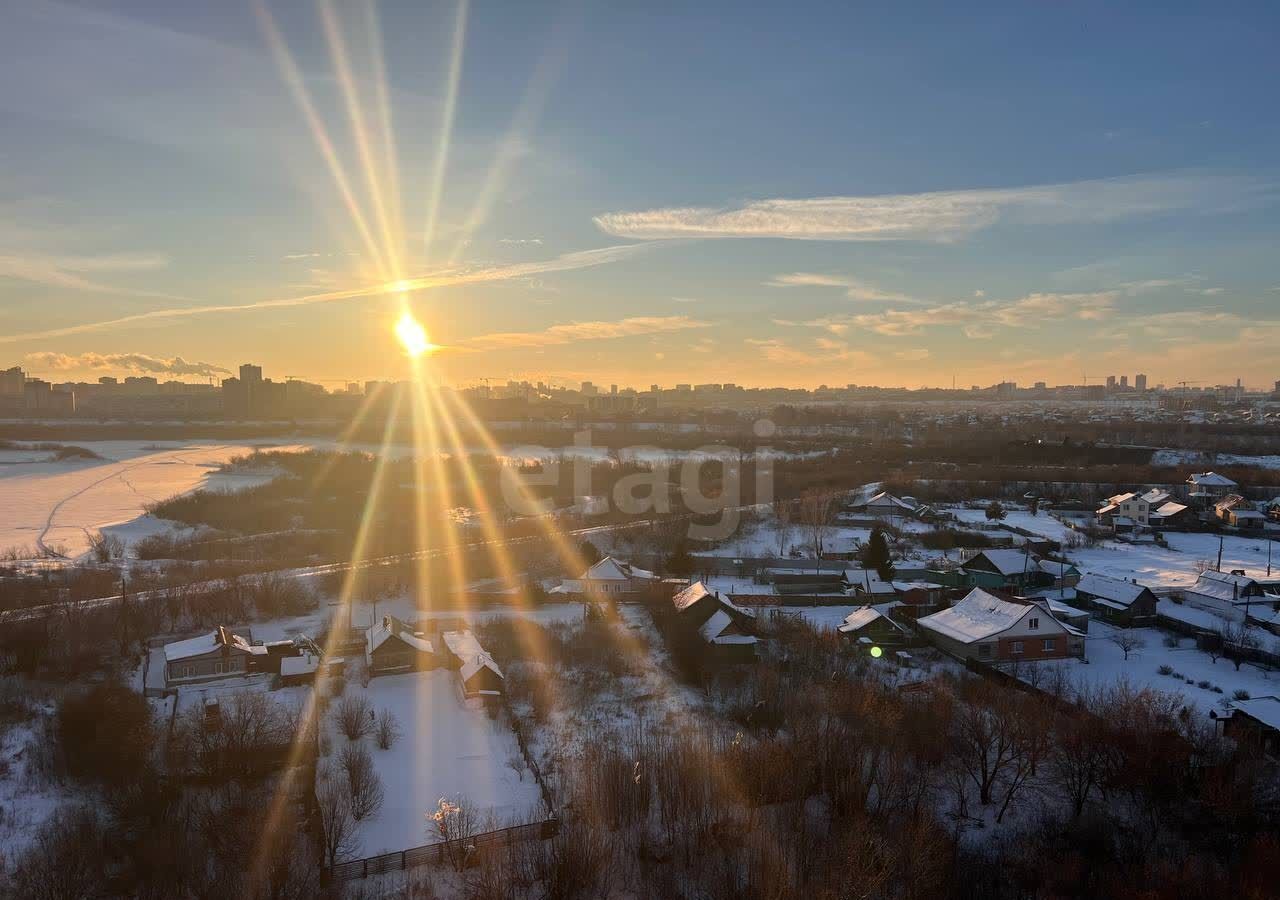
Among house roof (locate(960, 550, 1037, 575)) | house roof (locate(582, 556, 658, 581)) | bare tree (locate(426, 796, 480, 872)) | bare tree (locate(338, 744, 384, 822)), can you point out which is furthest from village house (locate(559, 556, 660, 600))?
bare tree (locate(426, 796, 480, 872))

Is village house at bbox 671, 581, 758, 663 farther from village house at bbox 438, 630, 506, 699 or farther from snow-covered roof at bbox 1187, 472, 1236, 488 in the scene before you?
snow-covered roof at bbox 1187, 472, 1236, 488

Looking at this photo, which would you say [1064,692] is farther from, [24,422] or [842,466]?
[24,422]

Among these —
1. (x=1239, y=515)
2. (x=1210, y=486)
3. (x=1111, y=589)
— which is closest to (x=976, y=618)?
(x=1111, y=589)

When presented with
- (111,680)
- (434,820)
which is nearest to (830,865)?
(434,820)

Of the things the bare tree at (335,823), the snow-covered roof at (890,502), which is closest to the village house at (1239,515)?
the snow-covered roof at (890,502)

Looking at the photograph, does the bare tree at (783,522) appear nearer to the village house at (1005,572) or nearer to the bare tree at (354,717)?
the village house at (1005,572)

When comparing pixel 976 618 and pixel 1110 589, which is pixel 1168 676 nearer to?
pixel 976 618
